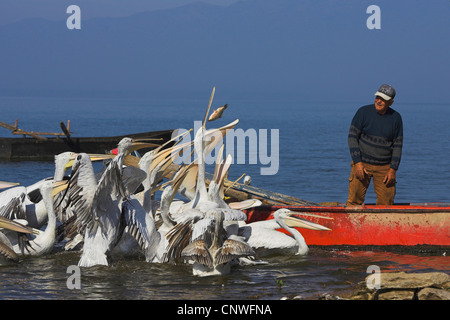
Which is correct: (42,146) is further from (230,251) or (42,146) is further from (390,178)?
(230,251)

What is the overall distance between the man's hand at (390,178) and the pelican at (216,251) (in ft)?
7.99

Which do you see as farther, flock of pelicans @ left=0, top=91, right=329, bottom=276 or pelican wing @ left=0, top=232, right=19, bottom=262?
pelican wing @ left=0, top=232, right=19, bottom=262

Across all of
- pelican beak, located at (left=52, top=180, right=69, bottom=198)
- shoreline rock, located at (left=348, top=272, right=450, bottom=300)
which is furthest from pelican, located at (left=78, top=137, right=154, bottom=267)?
shoreline rock, located at (left=348, top=272, right=450, bottom=300)

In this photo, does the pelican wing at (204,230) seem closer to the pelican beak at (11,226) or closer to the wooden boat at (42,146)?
the pelican beak at (11,226)

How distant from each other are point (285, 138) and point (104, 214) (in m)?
35.2

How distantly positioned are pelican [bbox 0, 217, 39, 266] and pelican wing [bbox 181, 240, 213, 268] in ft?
6.90

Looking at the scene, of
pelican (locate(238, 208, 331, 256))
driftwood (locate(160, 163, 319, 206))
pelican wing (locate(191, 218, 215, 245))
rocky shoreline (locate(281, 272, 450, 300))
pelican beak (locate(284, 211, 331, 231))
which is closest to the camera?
rocky shoreline (locate(281, 272, 450, 300))

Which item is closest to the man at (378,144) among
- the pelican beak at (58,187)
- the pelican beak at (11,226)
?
the pelican beak at (58,187)

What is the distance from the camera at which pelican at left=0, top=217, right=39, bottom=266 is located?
8.87 meters

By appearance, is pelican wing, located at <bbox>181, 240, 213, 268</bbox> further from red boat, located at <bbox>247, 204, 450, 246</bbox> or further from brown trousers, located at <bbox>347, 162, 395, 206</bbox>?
brown trousers, located at <bbox>347, 162, 395, 206</bbox>

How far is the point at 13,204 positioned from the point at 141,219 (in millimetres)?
1774

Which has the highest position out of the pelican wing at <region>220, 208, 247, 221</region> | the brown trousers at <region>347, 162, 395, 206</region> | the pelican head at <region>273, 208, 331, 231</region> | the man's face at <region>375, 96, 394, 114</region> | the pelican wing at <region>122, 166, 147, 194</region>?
the man's face at <region>375, 96, 394, 114</region>

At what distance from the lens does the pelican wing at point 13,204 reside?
31.4 feet
